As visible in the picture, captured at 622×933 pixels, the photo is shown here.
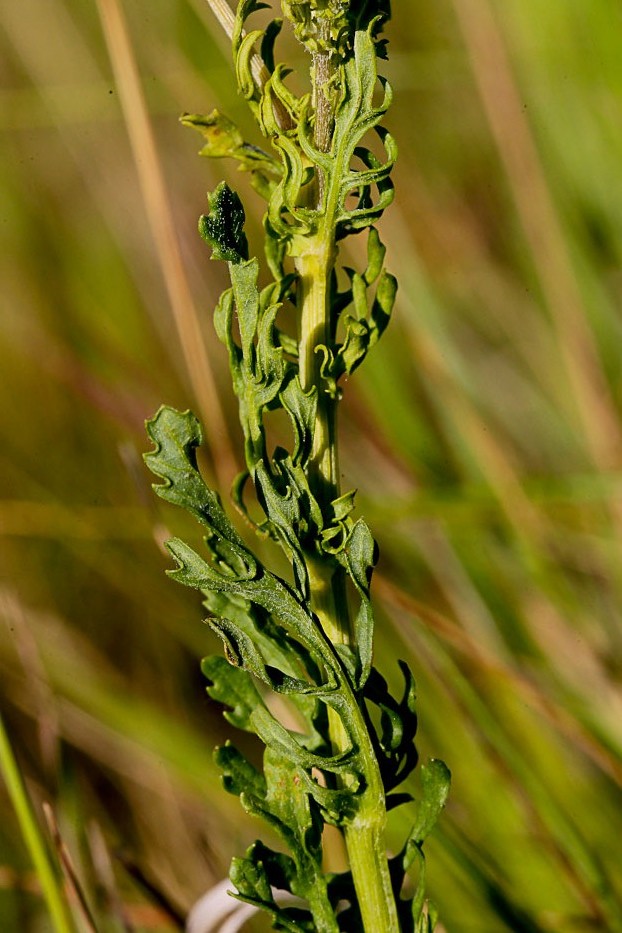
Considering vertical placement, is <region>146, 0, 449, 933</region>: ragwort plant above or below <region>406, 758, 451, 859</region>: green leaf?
above

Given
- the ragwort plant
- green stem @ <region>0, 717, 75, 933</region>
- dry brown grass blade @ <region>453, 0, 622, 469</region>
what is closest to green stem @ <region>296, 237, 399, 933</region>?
the ragwort plant

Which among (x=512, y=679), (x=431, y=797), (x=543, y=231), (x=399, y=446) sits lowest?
(x=512, y=679)

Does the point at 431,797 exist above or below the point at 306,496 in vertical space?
below

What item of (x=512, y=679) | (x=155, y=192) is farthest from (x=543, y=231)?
(x=512, y=679)

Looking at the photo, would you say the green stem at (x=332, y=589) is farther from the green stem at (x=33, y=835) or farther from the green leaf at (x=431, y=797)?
the green stem at (x=33, y=835)

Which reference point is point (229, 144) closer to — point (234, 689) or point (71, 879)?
point (234, 689)

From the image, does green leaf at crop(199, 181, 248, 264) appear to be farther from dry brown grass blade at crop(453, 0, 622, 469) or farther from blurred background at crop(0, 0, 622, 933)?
dry brown grass blade at crop(453, 0, 622, 469)

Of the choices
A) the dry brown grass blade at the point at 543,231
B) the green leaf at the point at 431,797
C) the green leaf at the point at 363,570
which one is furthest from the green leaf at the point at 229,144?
the dry brown grass blade at the point at 543,231
